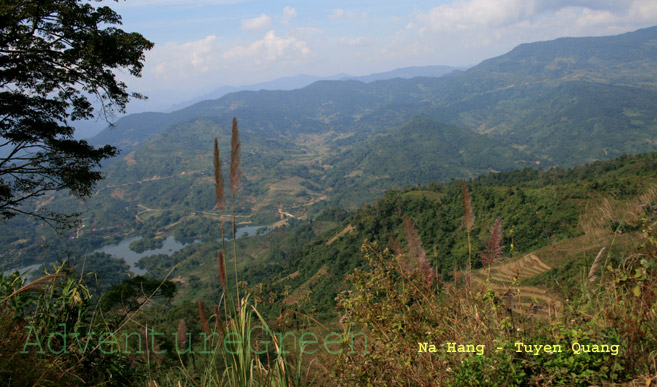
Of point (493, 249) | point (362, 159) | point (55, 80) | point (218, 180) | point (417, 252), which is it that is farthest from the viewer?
point (362, 159)

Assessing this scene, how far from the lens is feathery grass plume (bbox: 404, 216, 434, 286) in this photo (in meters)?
2.07

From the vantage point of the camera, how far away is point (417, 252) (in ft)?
7.02

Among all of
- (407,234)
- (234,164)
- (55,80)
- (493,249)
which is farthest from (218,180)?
(55,80)

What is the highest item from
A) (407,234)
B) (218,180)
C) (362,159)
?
(218,180)

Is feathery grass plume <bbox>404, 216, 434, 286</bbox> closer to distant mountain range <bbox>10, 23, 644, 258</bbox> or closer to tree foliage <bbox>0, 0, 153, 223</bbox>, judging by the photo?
tree foliage <bbox>0, 0, 153, 223</bbox>

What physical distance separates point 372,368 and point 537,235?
2773cm

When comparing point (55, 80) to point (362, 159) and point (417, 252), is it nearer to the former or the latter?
point (417, 252)

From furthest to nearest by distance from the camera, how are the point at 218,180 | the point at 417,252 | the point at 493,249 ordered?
1. the point at 417,252
2. the point at 493,249
3. the point at 218,180

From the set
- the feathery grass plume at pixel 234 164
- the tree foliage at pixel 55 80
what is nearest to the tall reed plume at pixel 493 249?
the feathery grass plume at pixel 234 164

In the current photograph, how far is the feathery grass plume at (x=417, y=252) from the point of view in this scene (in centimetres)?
207

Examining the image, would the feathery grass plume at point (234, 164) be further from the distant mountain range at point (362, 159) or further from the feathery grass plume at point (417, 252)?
the distant mountain range at point (362, 159)

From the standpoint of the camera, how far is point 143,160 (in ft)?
413

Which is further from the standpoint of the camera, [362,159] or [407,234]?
[362,159]

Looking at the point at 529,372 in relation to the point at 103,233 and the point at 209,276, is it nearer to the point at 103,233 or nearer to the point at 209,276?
the point at 209,276
